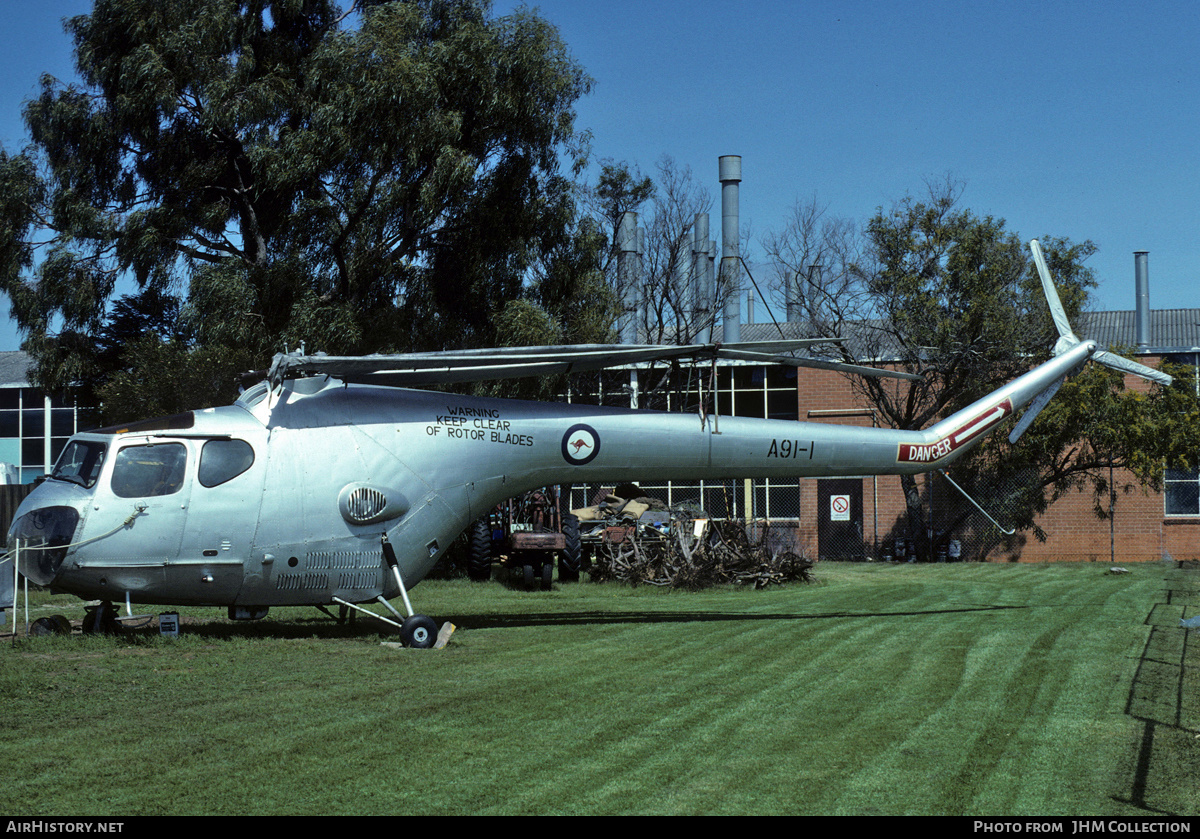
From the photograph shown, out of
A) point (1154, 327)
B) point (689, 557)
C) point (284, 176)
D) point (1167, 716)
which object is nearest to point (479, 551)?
point (689, 557)

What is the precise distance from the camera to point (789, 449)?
45.3 ft

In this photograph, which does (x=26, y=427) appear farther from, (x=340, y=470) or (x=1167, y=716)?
(x=1167, y=716)

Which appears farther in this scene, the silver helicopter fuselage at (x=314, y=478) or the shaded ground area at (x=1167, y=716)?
the silver helicopter fuselage at (x=314, y=478)

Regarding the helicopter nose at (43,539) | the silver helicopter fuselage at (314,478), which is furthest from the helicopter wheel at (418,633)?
the helicopter nose at (43,539)

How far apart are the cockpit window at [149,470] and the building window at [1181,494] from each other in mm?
30269

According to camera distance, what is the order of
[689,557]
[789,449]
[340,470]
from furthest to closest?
1. [689,557]
2. [789,449]
3. [340,470]

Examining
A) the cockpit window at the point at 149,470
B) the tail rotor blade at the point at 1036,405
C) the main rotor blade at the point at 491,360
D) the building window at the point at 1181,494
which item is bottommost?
the building window at the point at 1181,494

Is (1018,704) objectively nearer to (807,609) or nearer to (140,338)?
(807,609)

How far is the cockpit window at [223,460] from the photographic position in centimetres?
1138

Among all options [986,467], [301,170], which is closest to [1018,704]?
[301,170]

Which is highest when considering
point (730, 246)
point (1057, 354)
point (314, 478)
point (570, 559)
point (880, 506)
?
point (730, 246)

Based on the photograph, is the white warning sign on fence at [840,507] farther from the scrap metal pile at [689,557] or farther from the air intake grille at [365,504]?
the air intake grille at [365,504]

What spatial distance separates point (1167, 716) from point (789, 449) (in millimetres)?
6736

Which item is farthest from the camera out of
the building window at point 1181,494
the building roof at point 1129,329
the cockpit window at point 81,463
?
the building roof at point 1129,329
